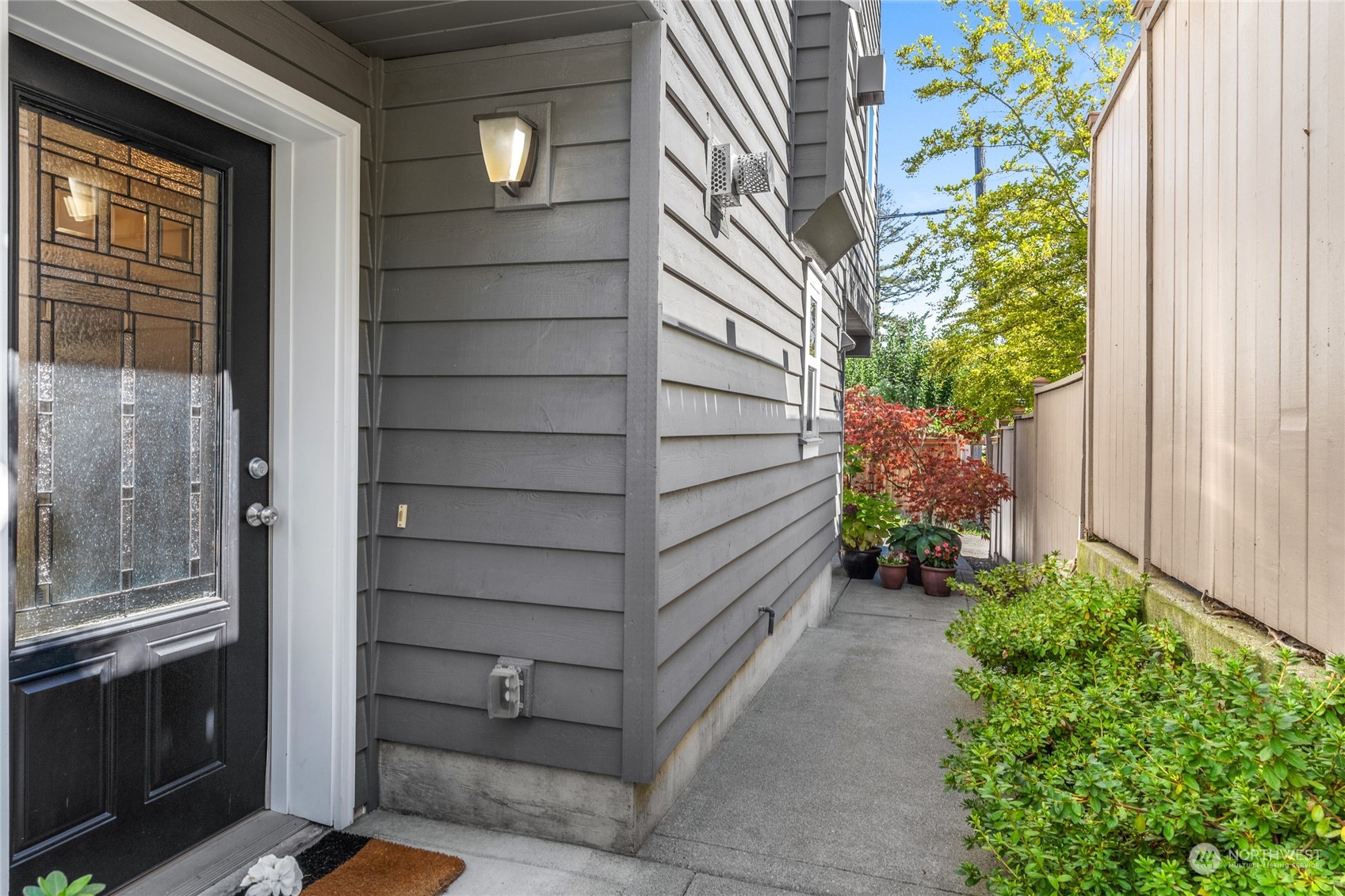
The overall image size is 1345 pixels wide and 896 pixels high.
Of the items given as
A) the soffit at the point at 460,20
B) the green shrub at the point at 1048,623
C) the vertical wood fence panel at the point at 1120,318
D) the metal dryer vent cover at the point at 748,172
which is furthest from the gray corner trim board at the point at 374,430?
the vertical wood fence panel at the point at 1120,318

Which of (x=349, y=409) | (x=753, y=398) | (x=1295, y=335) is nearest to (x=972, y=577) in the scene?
(x=753, y=398)

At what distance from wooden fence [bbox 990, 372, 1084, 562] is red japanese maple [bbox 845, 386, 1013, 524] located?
0.26 m

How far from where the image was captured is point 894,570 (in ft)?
20.7

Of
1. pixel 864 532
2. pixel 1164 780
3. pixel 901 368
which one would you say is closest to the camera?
pixel 1164 780

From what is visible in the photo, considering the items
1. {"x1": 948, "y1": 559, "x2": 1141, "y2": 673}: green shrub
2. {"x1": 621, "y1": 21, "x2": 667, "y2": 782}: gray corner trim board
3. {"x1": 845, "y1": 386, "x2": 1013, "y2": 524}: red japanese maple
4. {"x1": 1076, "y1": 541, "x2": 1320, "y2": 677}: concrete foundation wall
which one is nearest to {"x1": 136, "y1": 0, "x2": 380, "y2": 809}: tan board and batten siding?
{"x1": 621, "y1": 21, "x2": 667, "y2": 782}: gray corner trim board

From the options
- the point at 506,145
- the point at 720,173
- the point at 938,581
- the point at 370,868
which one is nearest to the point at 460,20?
the point at 506,145

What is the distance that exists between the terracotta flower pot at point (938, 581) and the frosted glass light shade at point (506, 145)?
4.83m

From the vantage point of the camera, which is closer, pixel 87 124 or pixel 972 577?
pixel 87 124

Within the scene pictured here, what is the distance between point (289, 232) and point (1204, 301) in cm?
266

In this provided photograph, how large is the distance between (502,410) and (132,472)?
3.10 feet

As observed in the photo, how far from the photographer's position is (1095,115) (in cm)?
361

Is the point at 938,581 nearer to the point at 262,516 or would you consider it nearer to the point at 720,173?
the point at 720,173

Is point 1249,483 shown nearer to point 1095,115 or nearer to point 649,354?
point 649,354

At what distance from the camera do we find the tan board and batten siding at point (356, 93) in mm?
1955
